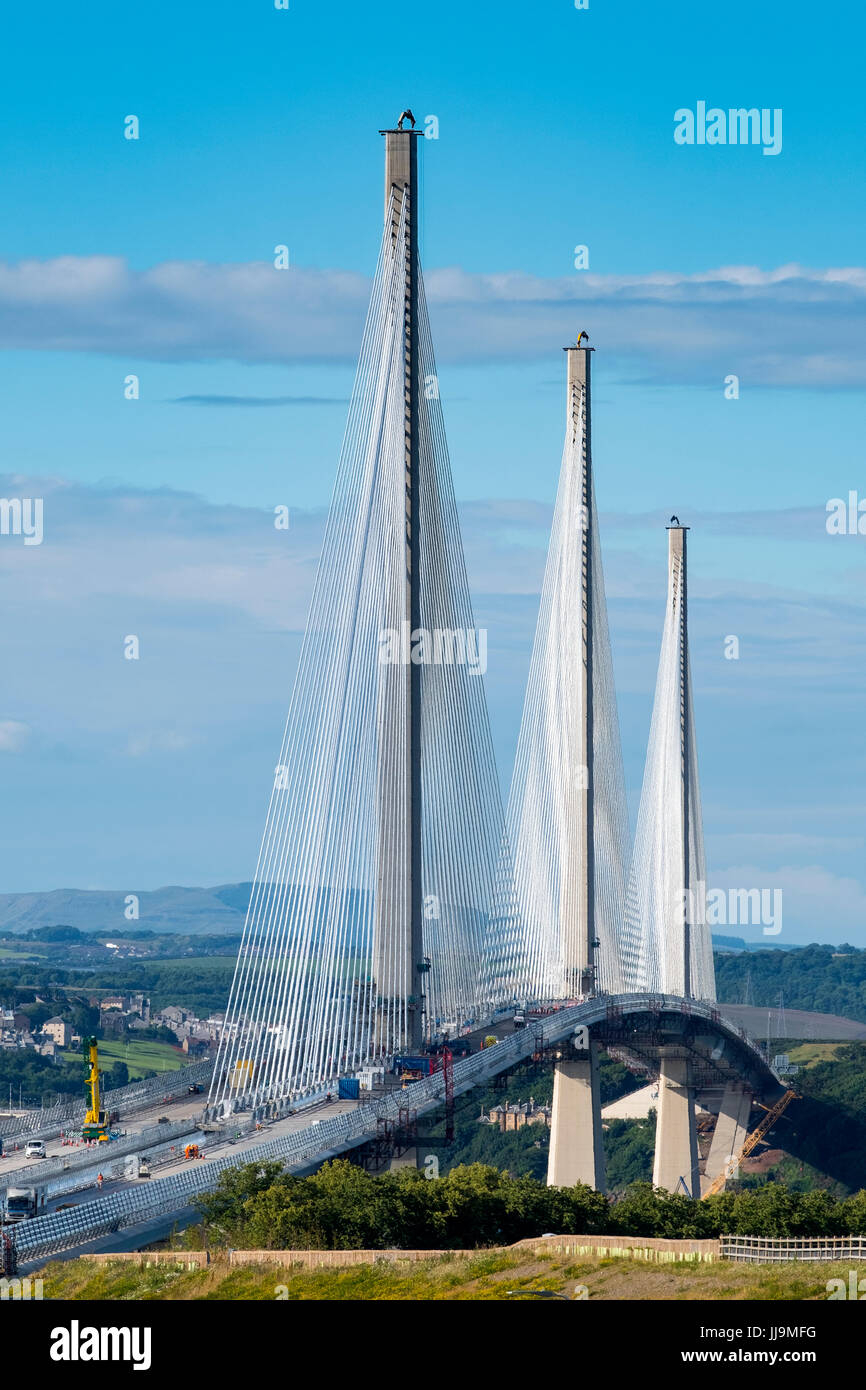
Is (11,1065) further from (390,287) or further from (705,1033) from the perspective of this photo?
(390,287)

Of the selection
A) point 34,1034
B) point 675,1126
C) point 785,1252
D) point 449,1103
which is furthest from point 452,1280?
point 34,1034

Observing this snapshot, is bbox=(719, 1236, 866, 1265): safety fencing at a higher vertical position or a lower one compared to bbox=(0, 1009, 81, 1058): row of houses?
lower

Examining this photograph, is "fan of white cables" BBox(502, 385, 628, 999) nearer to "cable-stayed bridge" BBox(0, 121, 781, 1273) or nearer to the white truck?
"cable-stayed bridge" BBox(0, 121, 781, 1273)

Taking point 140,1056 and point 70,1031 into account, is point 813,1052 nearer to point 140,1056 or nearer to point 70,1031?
point 140,1056

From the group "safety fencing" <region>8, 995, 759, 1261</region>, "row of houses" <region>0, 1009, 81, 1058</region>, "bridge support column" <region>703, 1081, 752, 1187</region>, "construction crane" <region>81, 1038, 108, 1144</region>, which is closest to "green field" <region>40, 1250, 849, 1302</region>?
"safety fencing" <region>8, 995, 759, 1261</region>

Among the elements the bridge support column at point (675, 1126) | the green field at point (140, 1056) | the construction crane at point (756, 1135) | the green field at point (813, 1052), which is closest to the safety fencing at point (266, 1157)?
the bridge support column at point (675, 1126)
